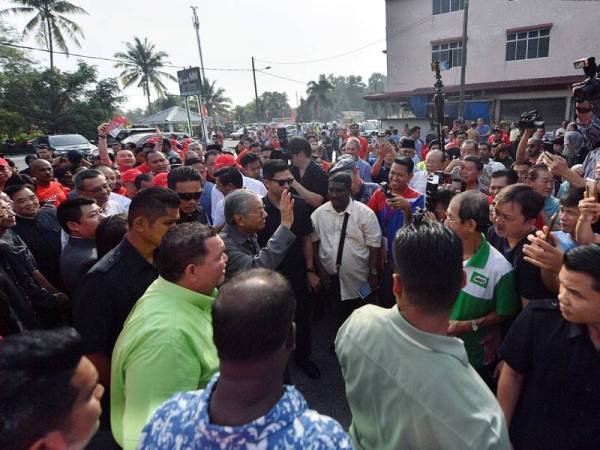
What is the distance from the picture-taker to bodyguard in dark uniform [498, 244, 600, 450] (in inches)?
57.8

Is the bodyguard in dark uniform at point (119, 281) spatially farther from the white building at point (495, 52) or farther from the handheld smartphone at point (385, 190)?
the white building at point (495, 52)

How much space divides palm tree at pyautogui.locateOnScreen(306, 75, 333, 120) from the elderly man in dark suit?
57.5 meters

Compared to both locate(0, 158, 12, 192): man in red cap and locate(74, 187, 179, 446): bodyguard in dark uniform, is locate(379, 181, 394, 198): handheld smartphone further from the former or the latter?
locate(0, 158, 12, 192): man in red cap

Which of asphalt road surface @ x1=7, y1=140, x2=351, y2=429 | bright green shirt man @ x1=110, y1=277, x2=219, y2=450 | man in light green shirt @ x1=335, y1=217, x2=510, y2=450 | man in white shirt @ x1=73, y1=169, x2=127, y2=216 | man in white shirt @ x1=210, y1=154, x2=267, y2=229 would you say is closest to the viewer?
man in light green shirt @ x1=335, y1=217, x2=510, y2=450

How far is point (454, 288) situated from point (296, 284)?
87.2 inches

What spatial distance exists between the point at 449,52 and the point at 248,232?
25.9m

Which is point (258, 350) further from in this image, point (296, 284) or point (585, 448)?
point (296, 284)

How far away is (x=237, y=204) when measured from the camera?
269 centimetres

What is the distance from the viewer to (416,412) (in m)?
1.15

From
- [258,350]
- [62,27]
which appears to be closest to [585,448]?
[258,350]

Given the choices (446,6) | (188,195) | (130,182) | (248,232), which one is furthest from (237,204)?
(446,6)

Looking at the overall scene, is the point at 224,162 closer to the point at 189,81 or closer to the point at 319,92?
the point at 189,81

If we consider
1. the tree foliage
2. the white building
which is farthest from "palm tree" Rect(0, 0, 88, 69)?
the white building

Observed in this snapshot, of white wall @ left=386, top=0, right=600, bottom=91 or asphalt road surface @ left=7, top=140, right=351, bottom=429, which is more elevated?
white wall @ left=386, top=0, right=600, bottom=91
